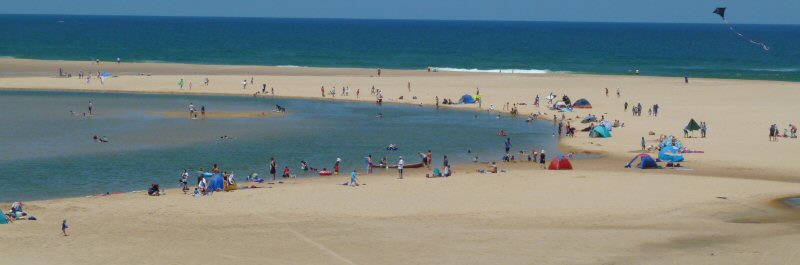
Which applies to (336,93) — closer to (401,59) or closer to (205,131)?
(205,131)

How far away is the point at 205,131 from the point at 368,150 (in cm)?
1037

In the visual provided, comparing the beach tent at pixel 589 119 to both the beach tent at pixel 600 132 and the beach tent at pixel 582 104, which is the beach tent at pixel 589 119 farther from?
the beach tent at pixel 582 104

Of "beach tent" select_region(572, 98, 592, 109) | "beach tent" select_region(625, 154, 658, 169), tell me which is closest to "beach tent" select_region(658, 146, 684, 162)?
"beach tent" select_region(625, 154, 658, 169)

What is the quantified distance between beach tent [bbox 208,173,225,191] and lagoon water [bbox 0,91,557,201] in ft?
10.1

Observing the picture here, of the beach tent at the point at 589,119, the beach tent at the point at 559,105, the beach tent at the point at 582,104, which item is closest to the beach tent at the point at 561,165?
the beach tent at the point at 589,119

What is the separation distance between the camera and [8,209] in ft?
106

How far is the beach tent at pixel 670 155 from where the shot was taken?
42.6 metres

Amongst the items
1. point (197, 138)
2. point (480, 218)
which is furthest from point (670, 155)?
point (197, 138)

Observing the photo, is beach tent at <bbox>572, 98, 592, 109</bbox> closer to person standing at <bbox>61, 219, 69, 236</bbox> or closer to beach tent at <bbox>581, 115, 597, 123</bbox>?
beach tent at <bbox>581, 115, 597, 123</bbox>

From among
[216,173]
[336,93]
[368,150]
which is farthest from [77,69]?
[216,173]

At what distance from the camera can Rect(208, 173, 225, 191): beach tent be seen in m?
35.2

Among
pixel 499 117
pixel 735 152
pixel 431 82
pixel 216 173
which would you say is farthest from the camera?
pixel 431 82

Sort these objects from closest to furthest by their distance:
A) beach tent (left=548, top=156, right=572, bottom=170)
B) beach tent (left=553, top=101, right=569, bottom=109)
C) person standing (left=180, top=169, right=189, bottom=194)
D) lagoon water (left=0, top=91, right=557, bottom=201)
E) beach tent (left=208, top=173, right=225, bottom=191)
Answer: beach tent (left=208, top=173, right=225, bottom=191) < person standing (left=180, top=169, right=189, bottom=194) < lagoon water (left=0, top=91, right=557, bottom=201) < beach tent (left=548, top=156, right=572, bottom=170) < beach tent (left=553, top=101, right=569, bottom=109)

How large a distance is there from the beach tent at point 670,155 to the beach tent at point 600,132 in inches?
309
